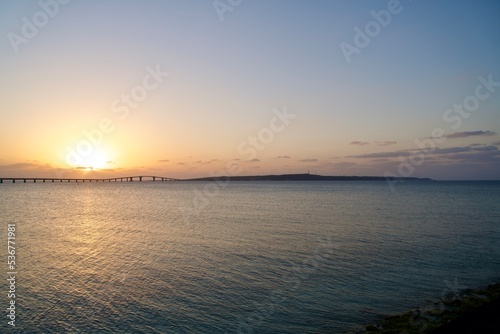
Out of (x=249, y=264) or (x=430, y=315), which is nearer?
(x=430, y=315)

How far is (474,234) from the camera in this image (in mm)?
37250

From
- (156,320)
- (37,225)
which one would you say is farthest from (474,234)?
(37,225)

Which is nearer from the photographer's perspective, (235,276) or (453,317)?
(453,317)

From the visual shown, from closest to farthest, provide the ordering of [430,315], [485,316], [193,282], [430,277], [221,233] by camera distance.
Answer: [485,316] → [430,315] → [193,282] → [430,277] → [221,233]

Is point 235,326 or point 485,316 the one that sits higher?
point 485,316

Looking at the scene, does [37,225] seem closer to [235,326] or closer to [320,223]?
[320,223]

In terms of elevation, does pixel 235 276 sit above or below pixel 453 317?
above

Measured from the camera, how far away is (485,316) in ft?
A: 31.3

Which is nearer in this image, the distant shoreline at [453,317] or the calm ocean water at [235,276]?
the distant shoreline at [453,317]

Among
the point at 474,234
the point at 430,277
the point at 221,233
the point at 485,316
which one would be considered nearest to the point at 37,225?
the point at 221,233

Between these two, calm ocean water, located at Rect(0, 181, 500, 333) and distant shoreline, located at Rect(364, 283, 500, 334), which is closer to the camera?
distant shoreline, located at Rect(364, 283, 500, 334)

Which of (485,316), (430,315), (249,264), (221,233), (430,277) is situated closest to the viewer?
(485,316)

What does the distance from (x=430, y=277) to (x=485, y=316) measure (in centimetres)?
1325

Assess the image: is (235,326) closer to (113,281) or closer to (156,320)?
(156,320)
